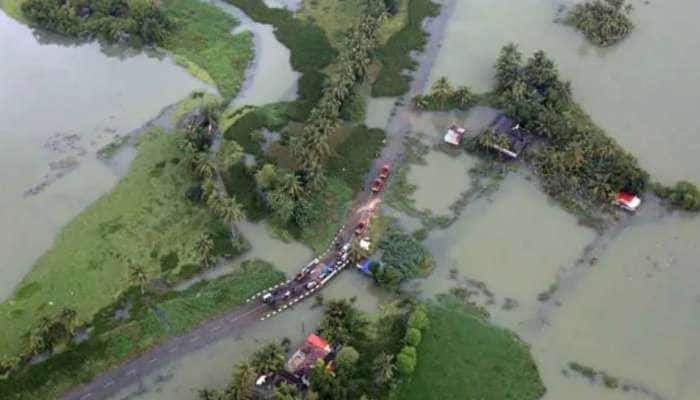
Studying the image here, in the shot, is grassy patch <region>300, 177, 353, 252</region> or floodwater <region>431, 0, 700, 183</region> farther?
floodwater <region>431, 0, 700, 183</region>

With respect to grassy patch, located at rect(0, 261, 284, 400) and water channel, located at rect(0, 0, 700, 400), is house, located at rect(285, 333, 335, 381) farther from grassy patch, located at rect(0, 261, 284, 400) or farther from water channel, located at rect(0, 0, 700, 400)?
grassy patch, located at rect(0, 261, 284, 400)

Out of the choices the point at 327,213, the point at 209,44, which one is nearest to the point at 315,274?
the point at 327,213

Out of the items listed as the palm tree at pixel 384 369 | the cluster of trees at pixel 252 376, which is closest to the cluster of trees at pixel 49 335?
the cluster of trees at pixel 252 376

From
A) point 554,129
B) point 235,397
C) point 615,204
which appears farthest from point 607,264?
point 235,397

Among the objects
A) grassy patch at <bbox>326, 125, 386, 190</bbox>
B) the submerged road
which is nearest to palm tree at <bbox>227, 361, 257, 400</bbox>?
the submerged road

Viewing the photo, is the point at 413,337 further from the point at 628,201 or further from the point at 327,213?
the point at 628,201

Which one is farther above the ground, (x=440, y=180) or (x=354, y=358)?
(x=440, y=180)

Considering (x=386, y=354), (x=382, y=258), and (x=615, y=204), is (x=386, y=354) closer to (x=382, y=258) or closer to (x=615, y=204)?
(x=382, y=258)
